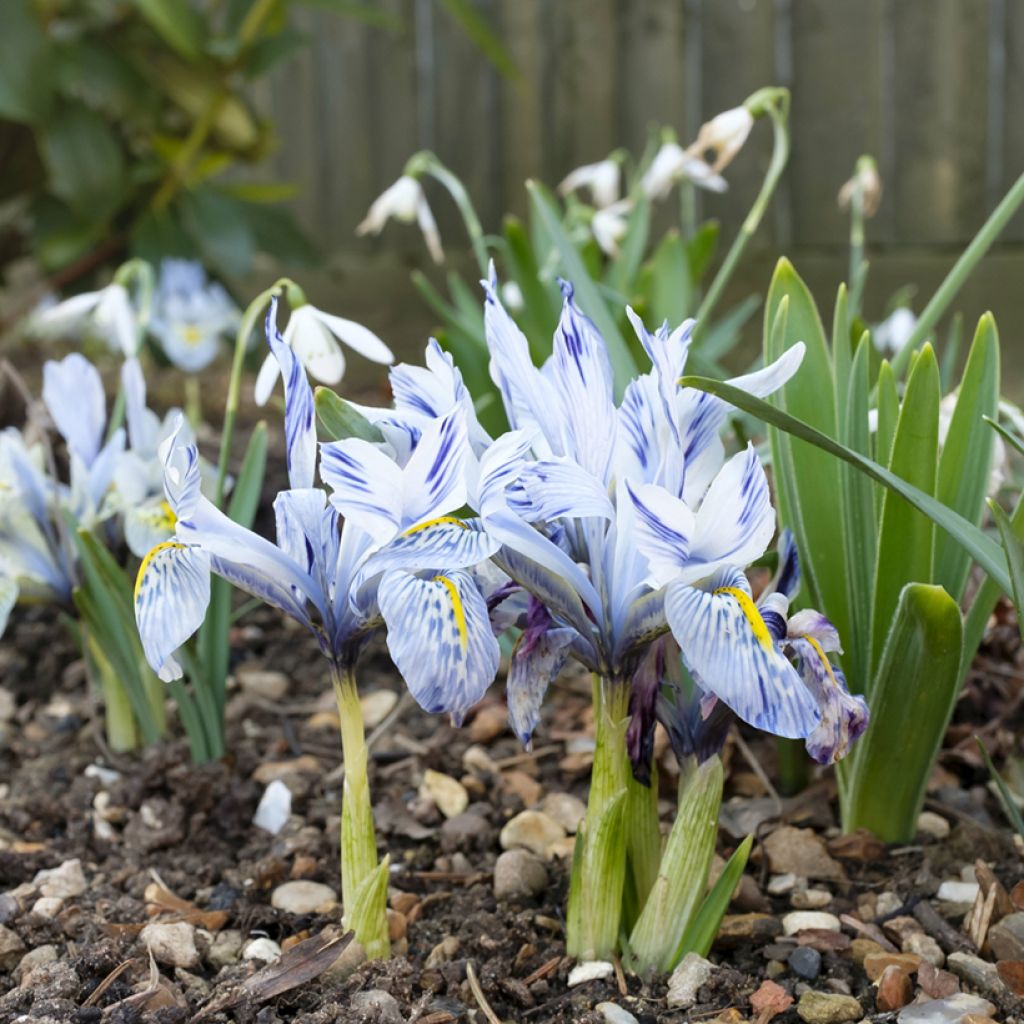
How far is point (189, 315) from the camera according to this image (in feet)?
10.7

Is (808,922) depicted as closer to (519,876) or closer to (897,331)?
(519,876)

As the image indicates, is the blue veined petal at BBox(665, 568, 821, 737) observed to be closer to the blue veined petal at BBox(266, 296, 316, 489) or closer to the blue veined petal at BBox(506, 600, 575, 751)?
the blue veined petal at BBox(506, 600, 575, 751)

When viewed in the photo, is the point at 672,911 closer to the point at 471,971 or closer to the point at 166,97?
the point at 471,971

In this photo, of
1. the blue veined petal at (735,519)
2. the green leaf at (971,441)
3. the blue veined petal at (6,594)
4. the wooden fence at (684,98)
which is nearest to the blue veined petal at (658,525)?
the blue veined petal at (735,519)

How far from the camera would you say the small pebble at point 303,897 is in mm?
1345

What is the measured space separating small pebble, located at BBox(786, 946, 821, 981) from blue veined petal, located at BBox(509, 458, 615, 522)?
532mm

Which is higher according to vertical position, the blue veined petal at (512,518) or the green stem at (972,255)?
the green stem at (972,255)

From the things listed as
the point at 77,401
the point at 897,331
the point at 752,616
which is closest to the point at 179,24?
the point at 77,401

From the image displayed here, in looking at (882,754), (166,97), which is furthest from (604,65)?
(882,754)

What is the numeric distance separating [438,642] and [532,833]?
675 millimetres

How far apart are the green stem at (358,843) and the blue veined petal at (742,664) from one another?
0.33 metres

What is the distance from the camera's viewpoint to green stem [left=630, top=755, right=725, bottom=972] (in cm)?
111

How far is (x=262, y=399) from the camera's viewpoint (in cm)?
131

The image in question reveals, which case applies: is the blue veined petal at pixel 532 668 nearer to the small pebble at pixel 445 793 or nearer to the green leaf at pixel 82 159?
the small pebble at pixel 445 793
